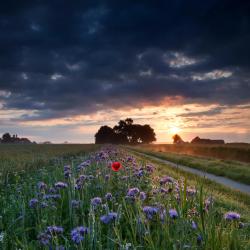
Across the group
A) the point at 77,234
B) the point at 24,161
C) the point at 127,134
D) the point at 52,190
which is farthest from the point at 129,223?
the point at 127,134

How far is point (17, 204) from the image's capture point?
251 inches

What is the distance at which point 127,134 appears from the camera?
139000 mm

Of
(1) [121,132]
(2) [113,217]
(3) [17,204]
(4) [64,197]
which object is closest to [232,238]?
(2) [113,217]

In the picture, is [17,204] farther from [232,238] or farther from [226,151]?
[226,151]

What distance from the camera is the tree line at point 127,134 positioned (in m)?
140

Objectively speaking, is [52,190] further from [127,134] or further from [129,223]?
[127,134]

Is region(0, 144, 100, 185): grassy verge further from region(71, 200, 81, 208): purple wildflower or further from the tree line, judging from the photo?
the tree line

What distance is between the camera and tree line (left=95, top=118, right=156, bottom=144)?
458 ft

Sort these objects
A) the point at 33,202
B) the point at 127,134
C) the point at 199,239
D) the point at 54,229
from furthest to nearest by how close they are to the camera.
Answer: the point at 127,134 < the point at 33,202 < the point at 54,229 < the point at 199,239

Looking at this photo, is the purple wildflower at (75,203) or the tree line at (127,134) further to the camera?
the tree line at (127,134)

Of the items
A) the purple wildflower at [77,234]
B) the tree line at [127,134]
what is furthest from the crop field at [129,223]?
the tree line at [127,134]

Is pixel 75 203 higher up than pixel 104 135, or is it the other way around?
Result: pixel 104 135

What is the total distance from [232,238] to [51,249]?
1.68 m

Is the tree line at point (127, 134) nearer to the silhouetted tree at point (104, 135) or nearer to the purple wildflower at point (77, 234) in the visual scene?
the silhouetted tree at point (104, 135)
